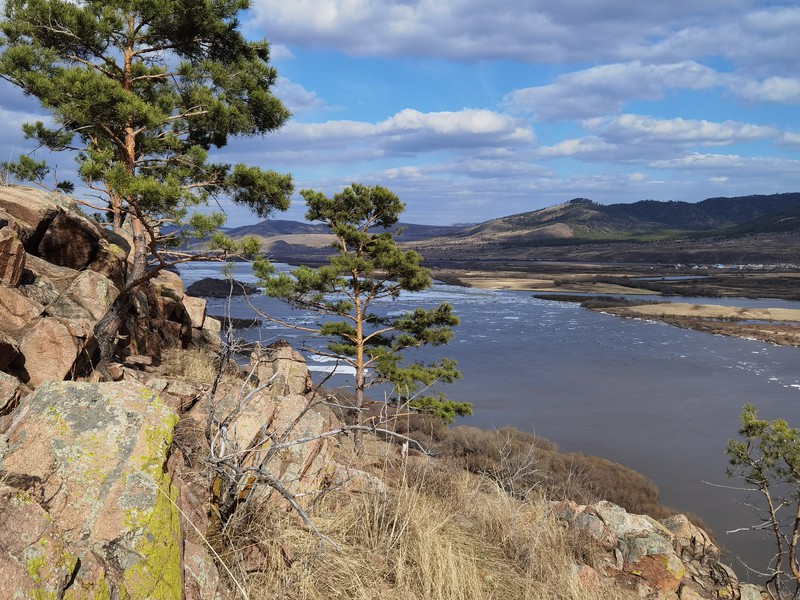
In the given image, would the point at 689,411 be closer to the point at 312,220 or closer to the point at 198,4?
the point at 312,220

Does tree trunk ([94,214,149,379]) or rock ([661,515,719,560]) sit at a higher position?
tree trunk ([94,214,149,379])

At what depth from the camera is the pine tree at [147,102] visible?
9.36 m

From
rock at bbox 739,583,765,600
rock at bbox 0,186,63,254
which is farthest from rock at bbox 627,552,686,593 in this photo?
rock at bbox 0,186,63,254

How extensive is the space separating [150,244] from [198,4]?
16.2 ft

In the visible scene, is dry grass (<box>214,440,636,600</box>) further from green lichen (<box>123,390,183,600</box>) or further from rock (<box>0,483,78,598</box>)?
rock (<box>0,483,78,598</box>)

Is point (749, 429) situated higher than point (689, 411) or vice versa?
point (749, 429)

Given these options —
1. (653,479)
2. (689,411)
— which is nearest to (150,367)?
(653,479)

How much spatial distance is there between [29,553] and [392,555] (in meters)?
2.42

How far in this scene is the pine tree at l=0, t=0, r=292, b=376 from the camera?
30.7 feet

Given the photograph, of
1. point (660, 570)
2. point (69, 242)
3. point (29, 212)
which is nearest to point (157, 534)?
point (660, 570)

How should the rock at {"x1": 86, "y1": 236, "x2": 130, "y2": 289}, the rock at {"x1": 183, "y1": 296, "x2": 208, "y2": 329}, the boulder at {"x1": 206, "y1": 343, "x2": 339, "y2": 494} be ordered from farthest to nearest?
the rock at {"x1": 183, "y1": 296, "x2": 208, "y2": 329}
the rock at {"x1": 86, "y1": 236, "x2": 130, "y2": 289}
the boulder at {"x1": 206, "y1": 343, "x2": 339, "y2": 494}

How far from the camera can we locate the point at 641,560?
8.06 meters

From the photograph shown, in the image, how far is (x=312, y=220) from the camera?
71.6 feet

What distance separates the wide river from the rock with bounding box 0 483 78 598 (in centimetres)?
1270
